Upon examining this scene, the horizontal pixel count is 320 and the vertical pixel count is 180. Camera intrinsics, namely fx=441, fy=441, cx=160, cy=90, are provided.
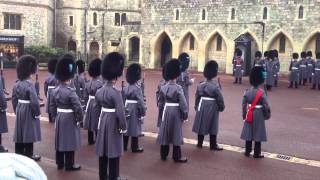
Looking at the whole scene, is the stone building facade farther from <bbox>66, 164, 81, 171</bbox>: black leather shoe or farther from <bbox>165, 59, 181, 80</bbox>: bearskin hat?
<bbox>66, 164, 81, 171</bbox>: black leather shoe

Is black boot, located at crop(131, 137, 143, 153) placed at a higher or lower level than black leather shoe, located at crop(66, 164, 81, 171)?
higher

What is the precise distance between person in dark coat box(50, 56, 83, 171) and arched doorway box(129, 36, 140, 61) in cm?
2558

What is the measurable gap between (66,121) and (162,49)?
24.0 m

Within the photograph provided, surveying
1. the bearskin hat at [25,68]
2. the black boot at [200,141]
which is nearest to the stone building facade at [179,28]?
the black boot at [200,141]

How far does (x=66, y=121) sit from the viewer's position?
253 inches

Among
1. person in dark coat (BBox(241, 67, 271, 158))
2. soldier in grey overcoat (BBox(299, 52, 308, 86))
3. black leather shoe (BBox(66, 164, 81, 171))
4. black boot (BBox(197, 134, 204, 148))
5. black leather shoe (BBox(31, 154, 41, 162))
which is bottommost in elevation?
black leather shoe (BBox(66, 164, 81, 171))

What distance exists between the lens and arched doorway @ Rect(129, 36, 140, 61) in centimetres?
3200

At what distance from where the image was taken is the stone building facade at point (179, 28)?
2375 cm

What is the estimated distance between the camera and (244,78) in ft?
75.3

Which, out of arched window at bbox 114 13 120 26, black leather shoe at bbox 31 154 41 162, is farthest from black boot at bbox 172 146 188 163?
arched window at bbox 114 13 120 26

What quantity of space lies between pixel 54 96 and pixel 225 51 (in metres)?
21.1

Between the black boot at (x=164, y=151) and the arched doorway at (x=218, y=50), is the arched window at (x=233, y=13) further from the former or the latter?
the black boot at (x=164, y=151)

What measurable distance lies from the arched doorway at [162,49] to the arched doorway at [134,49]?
8.37 ft

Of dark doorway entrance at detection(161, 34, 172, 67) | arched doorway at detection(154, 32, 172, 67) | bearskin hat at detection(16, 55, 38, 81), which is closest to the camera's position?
bearskin hat at detection(16, 55, 38, 81)
